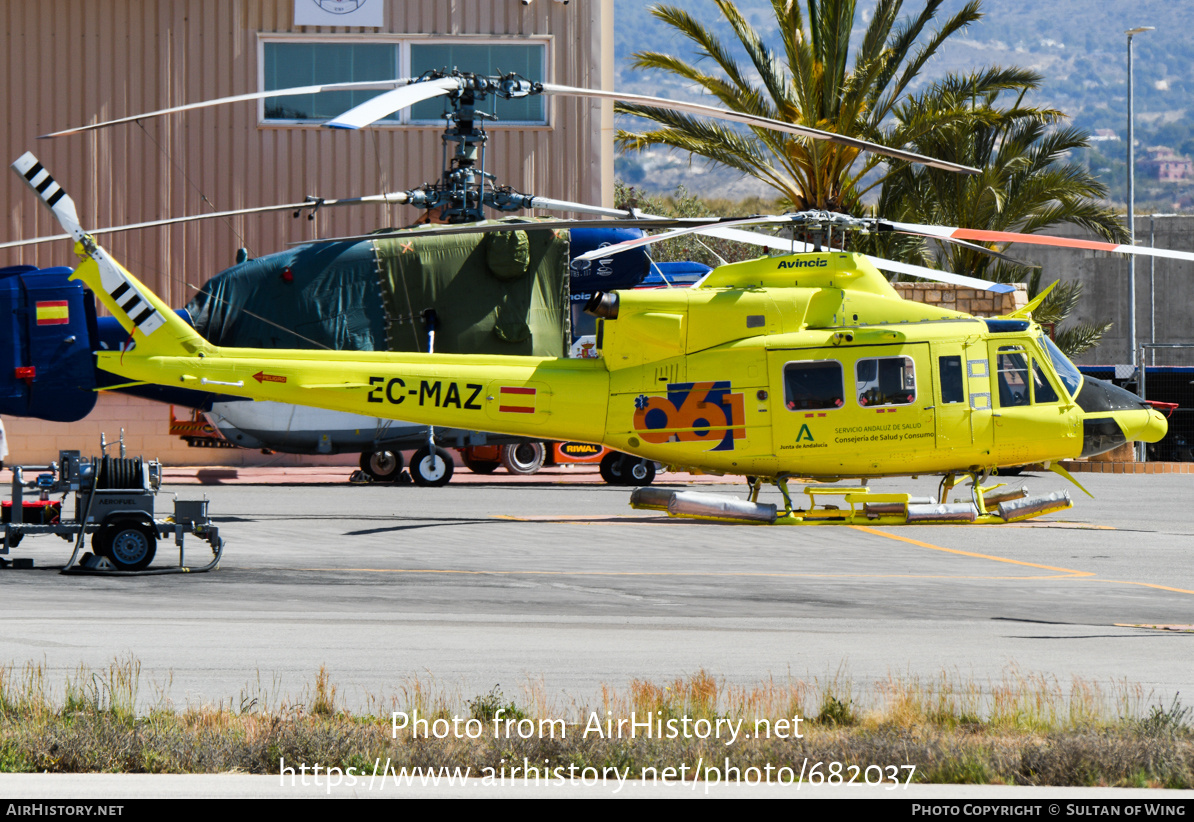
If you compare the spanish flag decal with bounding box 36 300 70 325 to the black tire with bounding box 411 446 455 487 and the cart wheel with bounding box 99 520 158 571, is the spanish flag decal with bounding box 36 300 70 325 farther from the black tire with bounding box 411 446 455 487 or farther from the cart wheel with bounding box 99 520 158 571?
the cart wheel with bounding box 99 520 158 571

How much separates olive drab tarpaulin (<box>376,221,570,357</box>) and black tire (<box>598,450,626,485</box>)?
2.98 meters

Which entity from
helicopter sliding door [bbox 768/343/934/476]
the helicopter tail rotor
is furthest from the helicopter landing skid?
the helicopter tail rotor

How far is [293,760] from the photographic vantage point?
5598mm

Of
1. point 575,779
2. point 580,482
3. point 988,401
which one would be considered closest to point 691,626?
point 575,779

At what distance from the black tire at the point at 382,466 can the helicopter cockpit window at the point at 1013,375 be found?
37.4 ft

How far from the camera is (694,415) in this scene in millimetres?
15797

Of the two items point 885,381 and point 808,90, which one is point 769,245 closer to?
point 885,381

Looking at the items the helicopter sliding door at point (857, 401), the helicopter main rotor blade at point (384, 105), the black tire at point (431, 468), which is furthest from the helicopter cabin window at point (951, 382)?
the black tire at point (431, 468)

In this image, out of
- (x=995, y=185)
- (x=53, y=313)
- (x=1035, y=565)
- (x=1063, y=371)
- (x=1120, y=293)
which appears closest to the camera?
(x=1035, y=565)

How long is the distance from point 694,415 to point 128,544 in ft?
22.9

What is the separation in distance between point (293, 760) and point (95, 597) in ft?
18.2

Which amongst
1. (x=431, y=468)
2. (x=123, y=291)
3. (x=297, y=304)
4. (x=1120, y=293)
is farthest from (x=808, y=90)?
(x=1120, y=293)

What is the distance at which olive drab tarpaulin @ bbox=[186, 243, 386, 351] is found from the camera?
794 inches

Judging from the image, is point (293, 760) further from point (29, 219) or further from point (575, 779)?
point (29, 219)
